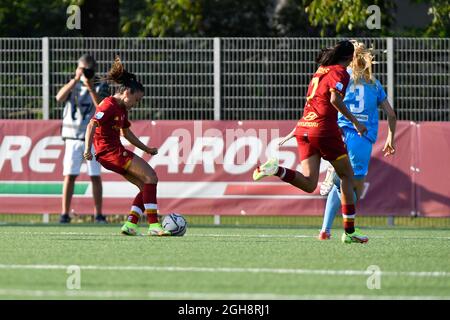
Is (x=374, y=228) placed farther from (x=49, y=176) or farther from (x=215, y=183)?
(x=49, y=176)

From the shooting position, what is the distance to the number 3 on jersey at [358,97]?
1241 centimetres

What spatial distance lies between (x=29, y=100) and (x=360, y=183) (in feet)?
23.7

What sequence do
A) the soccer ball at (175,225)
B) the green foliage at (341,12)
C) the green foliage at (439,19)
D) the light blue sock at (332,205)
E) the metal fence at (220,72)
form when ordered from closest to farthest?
the light blue sock at (332,205) < the soccer ball at (175,225) < the metal fence at (220,72) < the green foliage at (341,12) < the green foliage at (439,19)

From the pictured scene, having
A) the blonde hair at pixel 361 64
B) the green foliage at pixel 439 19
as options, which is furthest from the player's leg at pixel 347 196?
the green foliage at pixel 439 19

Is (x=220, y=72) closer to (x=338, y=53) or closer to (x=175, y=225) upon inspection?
(x=175, y=225)

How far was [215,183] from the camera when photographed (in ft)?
57.0

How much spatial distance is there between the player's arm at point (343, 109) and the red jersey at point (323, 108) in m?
0.16

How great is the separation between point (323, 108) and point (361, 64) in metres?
0.92

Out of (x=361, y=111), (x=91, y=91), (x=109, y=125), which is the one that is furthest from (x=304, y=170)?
(x=91, y=91)

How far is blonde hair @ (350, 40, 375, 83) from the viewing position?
1231cm

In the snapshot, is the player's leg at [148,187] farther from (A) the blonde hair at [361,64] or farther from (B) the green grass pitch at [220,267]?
(A) the blonde hair at [361,64]

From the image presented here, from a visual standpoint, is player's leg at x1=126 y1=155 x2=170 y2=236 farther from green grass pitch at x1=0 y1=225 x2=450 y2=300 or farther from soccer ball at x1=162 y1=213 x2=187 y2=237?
green grass pitch at x1=0 y1=225 x2=450 y2=300

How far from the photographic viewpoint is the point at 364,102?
40.7 ft
